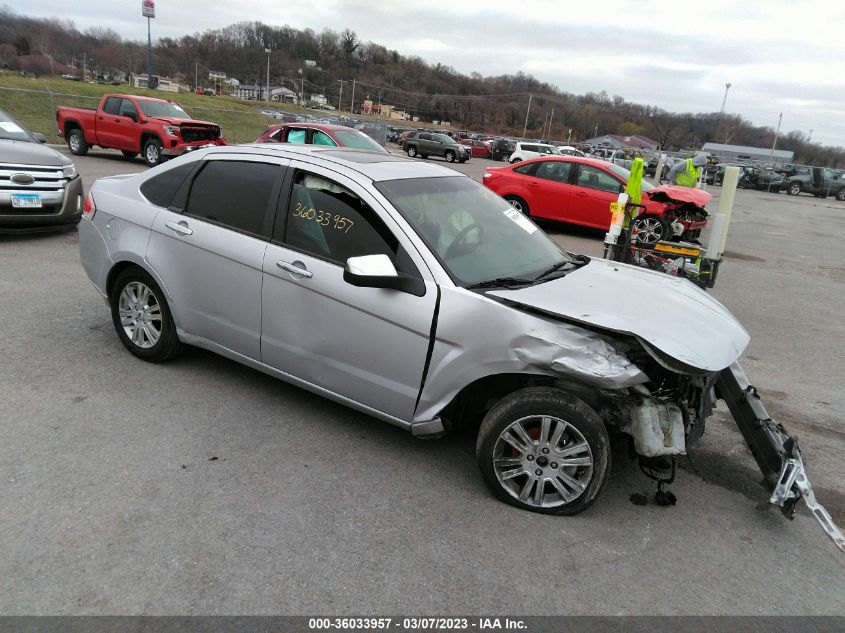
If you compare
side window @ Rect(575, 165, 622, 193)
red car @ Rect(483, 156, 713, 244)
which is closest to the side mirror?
red car @ Rect(483, 156, 713, 244)

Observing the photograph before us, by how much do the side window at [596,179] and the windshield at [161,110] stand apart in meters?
11.6

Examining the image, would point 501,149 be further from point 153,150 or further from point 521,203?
point 521,203

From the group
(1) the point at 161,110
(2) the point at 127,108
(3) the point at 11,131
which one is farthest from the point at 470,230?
(2) the point at 127,108

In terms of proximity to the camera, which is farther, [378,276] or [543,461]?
[378,276]

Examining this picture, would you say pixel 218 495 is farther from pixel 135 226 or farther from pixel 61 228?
pixel 61 228

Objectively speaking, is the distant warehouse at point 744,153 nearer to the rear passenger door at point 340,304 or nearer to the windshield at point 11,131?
the windshield at point 11,131

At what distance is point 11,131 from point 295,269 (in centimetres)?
738

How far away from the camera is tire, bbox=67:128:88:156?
1836 cm

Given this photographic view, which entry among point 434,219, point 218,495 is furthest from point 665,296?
point 218,495

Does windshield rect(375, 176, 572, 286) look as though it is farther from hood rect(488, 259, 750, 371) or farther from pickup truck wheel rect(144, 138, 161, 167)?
pickup truck wheel rect(144, 138, 161, 167)

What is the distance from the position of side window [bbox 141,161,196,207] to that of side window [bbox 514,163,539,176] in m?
9.73

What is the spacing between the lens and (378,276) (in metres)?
3.23

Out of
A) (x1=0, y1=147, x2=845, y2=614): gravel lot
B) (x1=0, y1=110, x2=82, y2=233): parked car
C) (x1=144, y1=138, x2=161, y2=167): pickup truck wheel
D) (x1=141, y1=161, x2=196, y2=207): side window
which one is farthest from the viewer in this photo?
(x1=144, y1=138, x2=161, y2=167): pickup truck wheel

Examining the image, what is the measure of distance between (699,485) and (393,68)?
141 meters
